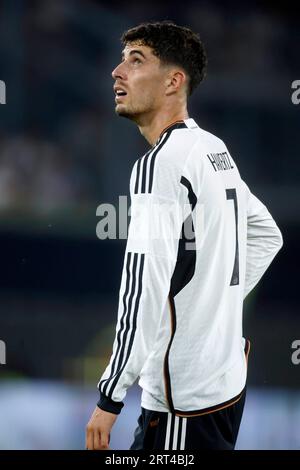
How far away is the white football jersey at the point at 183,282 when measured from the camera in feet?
7.40

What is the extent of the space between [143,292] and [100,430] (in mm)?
353

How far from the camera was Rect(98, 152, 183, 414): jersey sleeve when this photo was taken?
225cm

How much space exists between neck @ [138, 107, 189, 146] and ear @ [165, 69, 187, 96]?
0.07 m

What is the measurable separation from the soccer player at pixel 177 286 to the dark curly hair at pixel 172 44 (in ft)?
0.20

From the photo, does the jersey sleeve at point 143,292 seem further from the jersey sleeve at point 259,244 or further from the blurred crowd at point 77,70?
the blurred crowd at point 77,70

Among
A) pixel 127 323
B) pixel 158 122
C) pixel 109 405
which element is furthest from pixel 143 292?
pixel 158 122

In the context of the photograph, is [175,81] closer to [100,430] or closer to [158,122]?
[158,122]

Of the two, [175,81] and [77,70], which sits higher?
[77,70]

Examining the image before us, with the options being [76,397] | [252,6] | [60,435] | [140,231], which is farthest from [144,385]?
[252,6]

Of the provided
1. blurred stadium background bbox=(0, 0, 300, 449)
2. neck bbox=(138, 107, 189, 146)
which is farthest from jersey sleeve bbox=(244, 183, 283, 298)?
blurred stadium background bbox=(0, 0, 300, 449)

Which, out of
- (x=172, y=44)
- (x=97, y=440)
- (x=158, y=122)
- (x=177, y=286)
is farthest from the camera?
(x=172, y=44)

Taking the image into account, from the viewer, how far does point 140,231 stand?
2287mm

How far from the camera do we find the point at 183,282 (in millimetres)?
2387

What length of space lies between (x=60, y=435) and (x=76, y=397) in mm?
373
